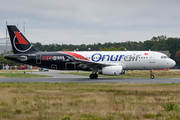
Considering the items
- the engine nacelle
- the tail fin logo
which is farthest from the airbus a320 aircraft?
the engine nacelle

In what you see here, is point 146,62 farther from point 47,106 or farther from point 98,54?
point 47,106

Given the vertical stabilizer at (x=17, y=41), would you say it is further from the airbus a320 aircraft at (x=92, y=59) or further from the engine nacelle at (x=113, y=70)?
the engine nacelle at (x=113, y=70)

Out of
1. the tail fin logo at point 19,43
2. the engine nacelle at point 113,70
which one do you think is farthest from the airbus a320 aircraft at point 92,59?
the engine nacelle at point 113,70

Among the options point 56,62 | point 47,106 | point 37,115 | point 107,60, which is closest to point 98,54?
point 107,60

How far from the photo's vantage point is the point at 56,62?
106ft

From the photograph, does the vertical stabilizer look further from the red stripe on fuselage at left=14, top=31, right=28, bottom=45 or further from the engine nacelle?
the engine nacelle

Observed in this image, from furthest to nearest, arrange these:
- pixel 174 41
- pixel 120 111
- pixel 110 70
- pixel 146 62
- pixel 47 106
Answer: pixel 174 41 < pixel 146 62 < pixel 110 70 < pixel 47 106 < pixel 120 111

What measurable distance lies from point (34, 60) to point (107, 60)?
9.84 meters

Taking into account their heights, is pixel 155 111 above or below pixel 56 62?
below

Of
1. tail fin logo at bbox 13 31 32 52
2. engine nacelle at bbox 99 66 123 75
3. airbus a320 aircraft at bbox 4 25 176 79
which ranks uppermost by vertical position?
tail fin logo at bbox 13 31 32 52

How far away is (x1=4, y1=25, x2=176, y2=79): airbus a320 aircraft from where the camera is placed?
3086cm

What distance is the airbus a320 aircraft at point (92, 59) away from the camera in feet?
101

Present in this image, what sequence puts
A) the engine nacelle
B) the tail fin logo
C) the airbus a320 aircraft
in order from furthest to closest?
1. the tail fin logo
2. the airbus a320 aircraft
3. the engine nacelle

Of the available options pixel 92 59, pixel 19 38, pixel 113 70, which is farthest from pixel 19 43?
pixel 113 70
